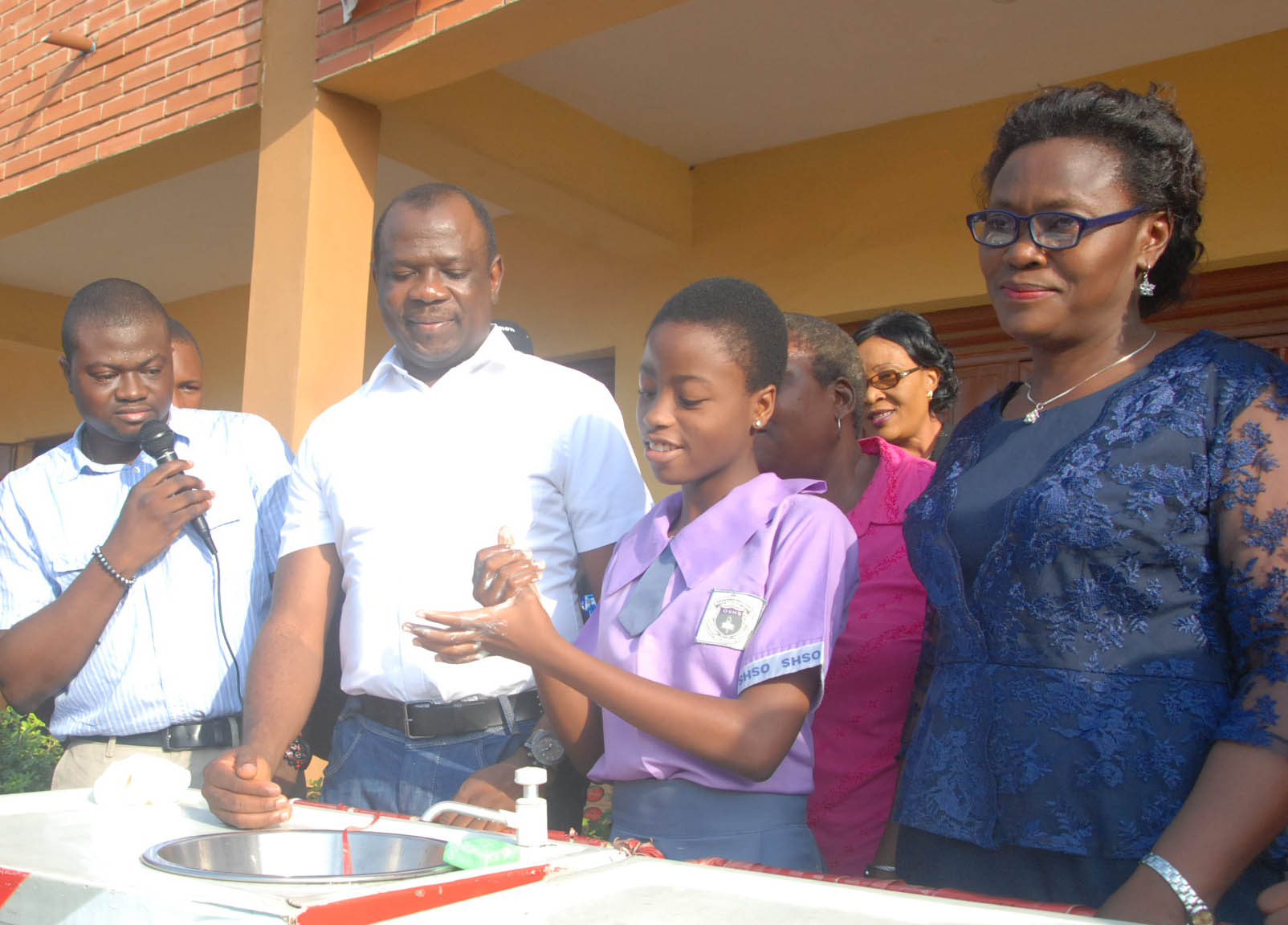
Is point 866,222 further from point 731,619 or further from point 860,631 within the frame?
point 731,619

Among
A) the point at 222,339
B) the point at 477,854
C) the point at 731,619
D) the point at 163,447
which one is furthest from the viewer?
the point at 222,339

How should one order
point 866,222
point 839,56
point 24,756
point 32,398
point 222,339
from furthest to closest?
point 32,398 → point 222,339 → point 866,222 → point 839,56 → point 24,756

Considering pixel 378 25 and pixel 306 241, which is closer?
pixel 378 25

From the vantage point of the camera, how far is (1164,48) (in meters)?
4.72

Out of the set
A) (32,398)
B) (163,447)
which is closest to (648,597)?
(163,447)

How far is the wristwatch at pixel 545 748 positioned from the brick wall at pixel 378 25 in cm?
301

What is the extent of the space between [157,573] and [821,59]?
3646mm

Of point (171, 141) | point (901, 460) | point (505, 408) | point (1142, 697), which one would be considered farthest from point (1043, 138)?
point (171, 141)

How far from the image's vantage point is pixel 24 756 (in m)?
4.64

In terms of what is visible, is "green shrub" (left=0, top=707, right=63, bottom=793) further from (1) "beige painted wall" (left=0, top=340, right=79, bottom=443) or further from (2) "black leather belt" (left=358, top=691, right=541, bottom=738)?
(1) "beige painted wall" (left=0, top=340, right=79, bottom=443)

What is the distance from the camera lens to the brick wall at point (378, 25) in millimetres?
4332

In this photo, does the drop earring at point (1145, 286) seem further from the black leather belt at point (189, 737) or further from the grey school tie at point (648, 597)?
the black leather belt at point (189, 737)

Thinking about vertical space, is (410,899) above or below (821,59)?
below

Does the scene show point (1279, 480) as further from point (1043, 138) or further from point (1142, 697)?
point (1043, 138)
